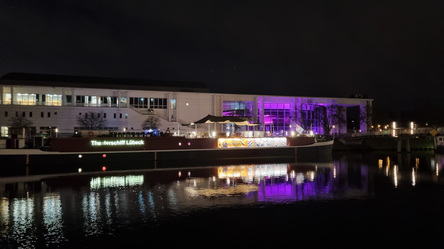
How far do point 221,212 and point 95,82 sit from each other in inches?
2251

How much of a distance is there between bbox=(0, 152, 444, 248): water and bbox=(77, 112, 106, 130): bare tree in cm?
2937

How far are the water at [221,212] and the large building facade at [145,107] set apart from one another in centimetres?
2349

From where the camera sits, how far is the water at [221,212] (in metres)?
11.6

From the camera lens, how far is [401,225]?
13.3 metres

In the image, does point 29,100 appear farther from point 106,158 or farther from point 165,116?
point 106,158

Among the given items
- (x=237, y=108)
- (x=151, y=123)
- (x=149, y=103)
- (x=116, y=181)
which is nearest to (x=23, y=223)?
(x=116, y=181)

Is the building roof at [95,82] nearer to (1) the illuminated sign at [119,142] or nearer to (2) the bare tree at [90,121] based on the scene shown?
(2) the bare tree at [90,121]

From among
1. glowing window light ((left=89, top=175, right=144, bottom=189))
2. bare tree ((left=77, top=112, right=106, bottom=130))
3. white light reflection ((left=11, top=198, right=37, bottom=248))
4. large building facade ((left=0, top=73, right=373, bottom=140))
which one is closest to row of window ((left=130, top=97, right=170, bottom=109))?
large building facade ((left=0, top=73, right=373, bottom=140))

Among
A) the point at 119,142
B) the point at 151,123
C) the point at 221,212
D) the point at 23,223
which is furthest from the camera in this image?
the point at 151,123

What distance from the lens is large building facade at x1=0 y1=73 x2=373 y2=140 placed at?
54219 mm

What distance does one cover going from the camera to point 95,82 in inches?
2611

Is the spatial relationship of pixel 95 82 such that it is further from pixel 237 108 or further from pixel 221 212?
pixel 221 212

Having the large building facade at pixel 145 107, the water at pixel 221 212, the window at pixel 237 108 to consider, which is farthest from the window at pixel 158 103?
the water at pixel 221 212

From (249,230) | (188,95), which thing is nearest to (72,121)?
(188,95)
